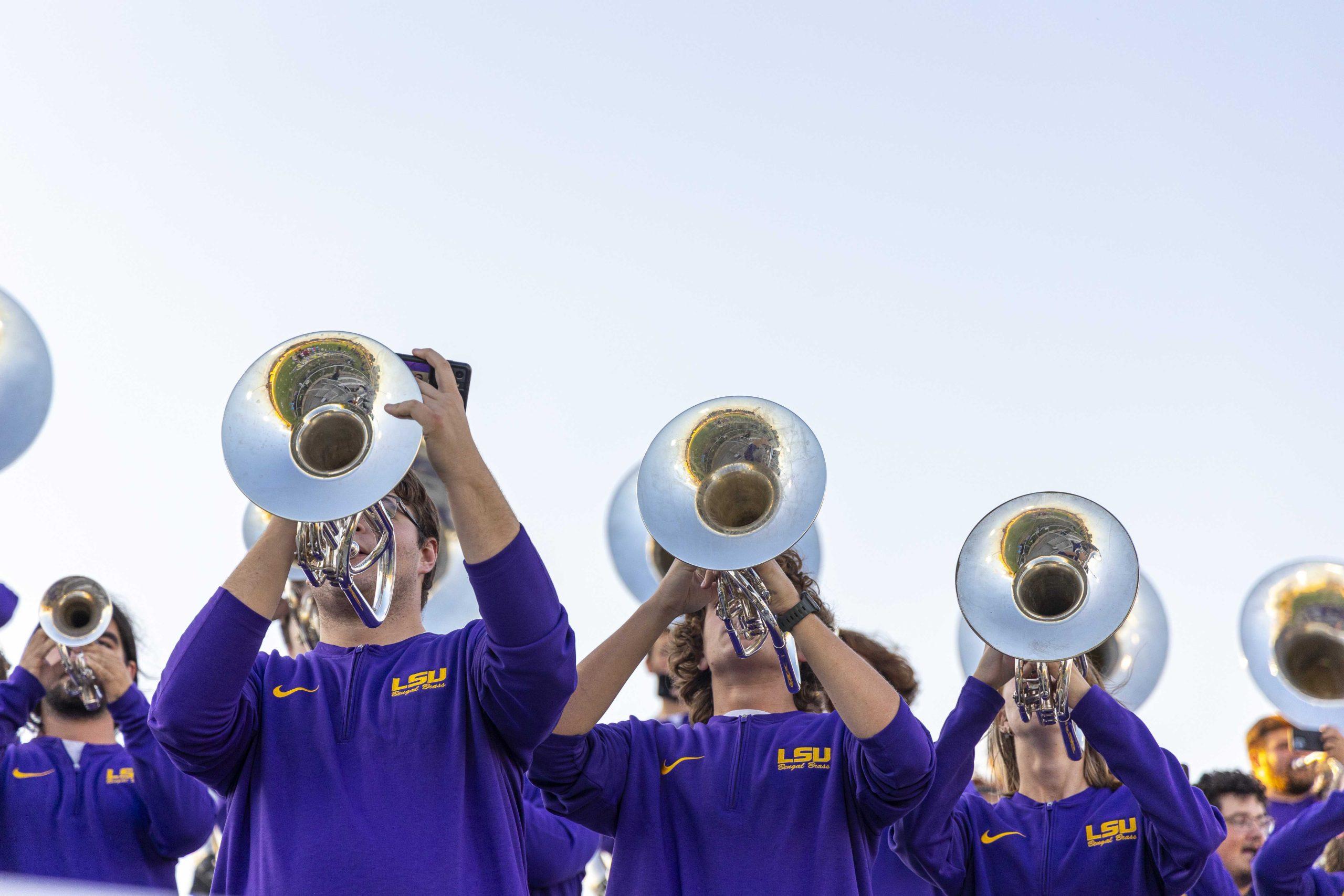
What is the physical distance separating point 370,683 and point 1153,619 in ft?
9.06

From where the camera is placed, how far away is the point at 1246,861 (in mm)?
5758

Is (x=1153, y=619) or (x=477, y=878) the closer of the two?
(x=477, y=878)

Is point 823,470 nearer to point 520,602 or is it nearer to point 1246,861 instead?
point 520,602

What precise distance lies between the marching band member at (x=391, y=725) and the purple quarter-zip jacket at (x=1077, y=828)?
129 cm

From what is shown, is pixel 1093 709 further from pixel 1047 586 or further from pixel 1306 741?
pixel 1306 741

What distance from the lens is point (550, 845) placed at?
15.3 ft

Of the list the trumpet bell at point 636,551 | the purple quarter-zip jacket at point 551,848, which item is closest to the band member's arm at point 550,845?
the purple quarter-zip jacket at point 551,848

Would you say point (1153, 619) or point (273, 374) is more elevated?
point (273, 374)


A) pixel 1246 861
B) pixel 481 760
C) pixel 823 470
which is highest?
pixel 823 470

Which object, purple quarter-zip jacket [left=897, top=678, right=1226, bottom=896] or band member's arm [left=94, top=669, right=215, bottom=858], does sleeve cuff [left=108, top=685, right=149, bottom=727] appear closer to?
band member's arm [left=94, top=669, right=215, bottom=858]

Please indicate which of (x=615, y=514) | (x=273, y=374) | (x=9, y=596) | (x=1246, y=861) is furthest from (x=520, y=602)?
(x=1246, y=861)

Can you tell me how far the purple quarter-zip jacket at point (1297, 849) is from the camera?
4867 mm

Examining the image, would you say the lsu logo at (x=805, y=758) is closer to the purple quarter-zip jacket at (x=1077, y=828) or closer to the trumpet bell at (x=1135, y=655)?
the purple quarter-zip jacket at (x=1077, y=828)

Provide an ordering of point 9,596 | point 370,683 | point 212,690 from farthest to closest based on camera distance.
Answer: point 9,596 → point 370,683 → point 212,690
